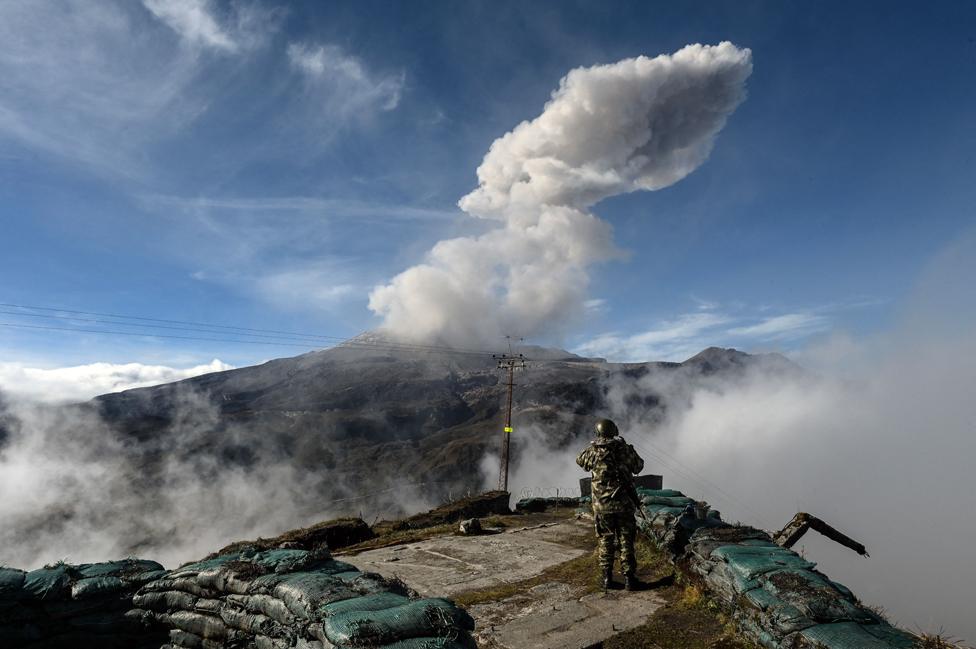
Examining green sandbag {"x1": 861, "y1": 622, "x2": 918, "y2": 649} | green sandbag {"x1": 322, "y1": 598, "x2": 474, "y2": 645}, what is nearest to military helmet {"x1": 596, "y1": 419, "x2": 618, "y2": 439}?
green sandbag {"x1": 861, "y1": 622, "x2": 918, "y2": 649}

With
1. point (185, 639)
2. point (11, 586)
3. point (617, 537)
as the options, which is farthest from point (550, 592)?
point (11, 586)

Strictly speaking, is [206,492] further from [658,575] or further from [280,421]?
[658,575]

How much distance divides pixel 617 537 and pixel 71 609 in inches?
279

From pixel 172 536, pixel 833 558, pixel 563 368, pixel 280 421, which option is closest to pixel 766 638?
pixel 172 536

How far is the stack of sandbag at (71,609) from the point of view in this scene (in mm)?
5910

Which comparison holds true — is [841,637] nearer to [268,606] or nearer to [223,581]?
[268,606]

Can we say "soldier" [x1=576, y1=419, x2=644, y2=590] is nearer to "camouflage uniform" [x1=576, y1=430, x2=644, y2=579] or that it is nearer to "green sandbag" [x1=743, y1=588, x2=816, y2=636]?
"camouflage uniform" [x1=576, y1=430, x2=644, y2=579]

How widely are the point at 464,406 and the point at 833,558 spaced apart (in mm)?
150205

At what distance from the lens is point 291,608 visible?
5137mm

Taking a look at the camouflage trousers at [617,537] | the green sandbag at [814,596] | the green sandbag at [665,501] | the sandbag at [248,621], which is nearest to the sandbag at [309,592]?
the sandbag at [248,621]

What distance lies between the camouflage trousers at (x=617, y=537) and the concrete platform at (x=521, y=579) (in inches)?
15.7

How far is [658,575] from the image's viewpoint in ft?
26.3

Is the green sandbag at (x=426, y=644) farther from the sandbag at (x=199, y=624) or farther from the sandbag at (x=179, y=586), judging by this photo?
the sandbag at (x=179, y=586)

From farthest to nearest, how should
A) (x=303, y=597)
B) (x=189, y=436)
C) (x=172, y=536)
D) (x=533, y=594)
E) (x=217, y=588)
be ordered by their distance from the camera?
1. (x=189, y=436)
2. (x=172, y=536)
3. (x=533, y=594)
4. (x=217, y=588)
5. (x=303, y=597)
